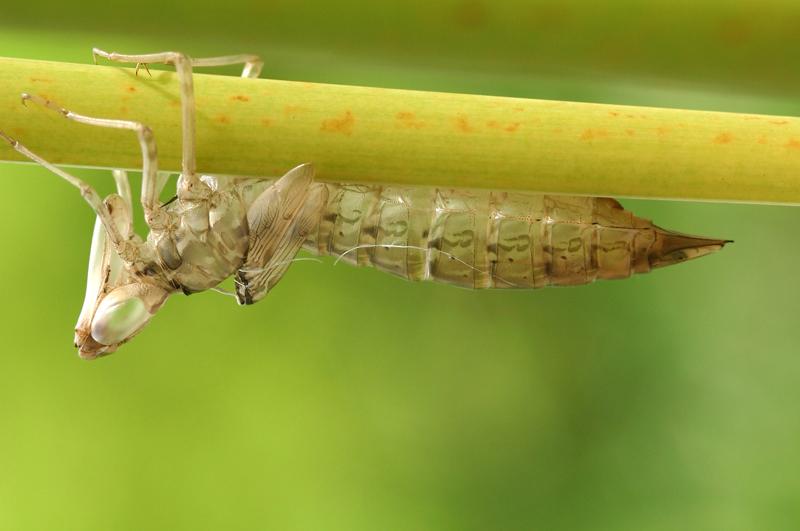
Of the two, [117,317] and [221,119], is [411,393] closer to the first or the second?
[117,317]

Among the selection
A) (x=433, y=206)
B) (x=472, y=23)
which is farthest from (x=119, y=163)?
(x=433, y=206)

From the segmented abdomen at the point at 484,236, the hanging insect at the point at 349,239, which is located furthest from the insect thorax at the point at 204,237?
the segmented abdomen at the point at 484,236

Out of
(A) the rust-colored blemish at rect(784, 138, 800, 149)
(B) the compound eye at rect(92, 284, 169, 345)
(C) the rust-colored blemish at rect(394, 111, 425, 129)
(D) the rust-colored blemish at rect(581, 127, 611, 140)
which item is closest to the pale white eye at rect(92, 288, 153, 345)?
(B) the compound eye at rect(92, 284, 169, 345)

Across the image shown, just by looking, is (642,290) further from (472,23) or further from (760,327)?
(472,23)

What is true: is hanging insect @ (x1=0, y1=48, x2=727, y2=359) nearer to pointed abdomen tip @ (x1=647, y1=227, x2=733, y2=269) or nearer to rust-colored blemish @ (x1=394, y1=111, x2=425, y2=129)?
pointed abdomen tip @ (x1=647, y1=227, x2=733, y2=269)

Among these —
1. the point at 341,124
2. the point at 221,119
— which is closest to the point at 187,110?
the point at 221,119

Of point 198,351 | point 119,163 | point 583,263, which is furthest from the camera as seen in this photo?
point 198,351

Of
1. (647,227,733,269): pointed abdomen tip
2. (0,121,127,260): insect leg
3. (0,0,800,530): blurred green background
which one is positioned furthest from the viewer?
(0,0,800,530): blurred green background
